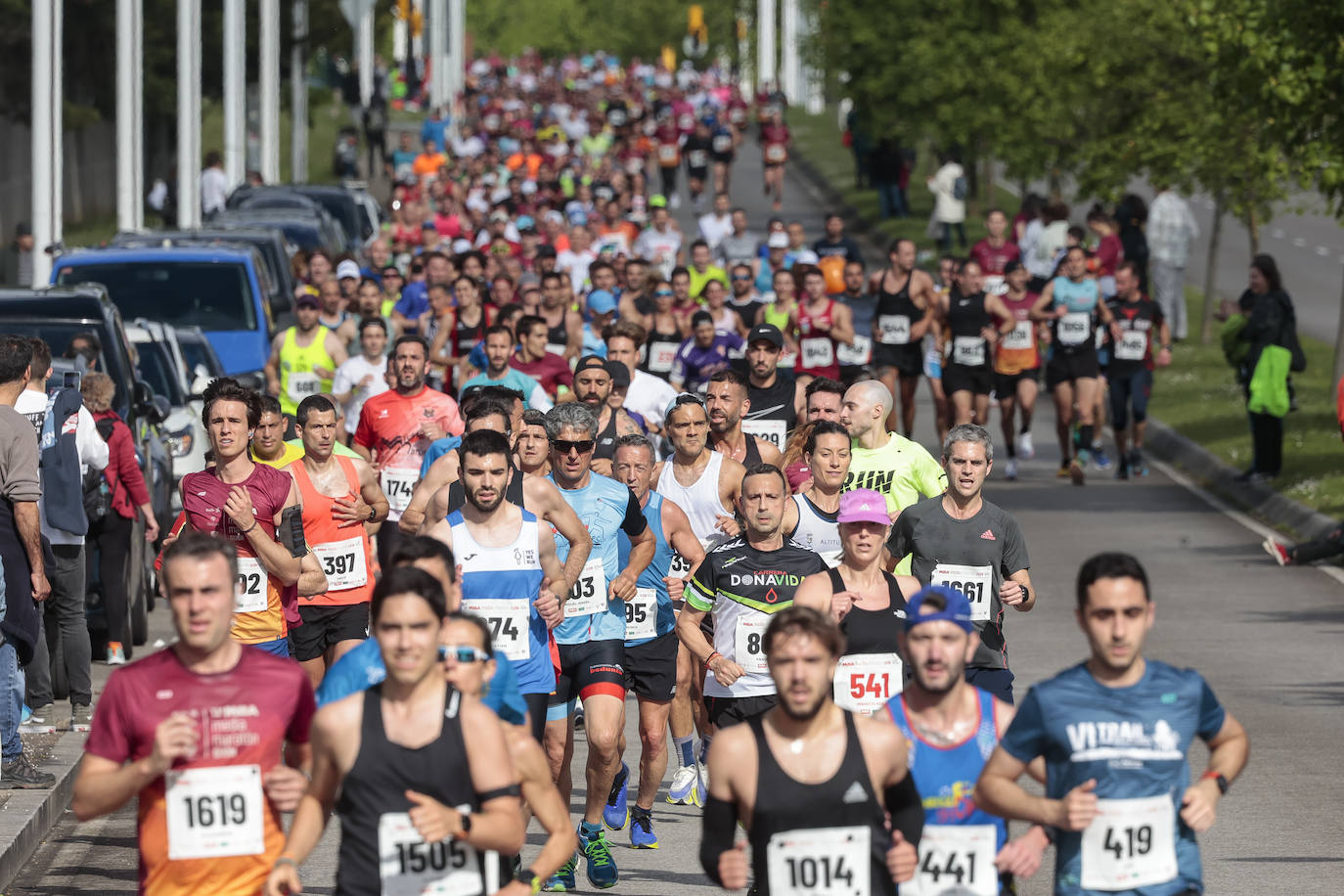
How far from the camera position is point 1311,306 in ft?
137

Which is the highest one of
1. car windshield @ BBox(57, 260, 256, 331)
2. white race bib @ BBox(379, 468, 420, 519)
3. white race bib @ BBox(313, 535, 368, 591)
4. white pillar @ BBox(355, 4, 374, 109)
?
white pillar @ BBox(355, 4, 374, 109)

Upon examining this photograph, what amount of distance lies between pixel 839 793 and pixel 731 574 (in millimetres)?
3330

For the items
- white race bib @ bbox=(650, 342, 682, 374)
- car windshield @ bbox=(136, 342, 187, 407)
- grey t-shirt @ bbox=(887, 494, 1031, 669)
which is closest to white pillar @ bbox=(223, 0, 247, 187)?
car windshield @ bbox=(136, 342, 187, 407)

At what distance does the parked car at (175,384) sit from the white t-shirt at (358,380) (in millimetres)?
1677

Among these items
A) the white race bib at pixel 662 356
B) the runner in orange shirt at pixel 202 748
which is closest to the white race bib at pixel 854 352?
the white race bib at pixel 662 356

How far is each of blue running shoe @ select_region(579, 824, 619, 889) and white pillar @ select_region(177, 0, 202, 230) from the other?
98.5ft

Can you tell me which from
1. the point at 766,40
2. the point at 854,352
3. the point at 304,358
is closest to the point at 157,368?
the point at 304,358

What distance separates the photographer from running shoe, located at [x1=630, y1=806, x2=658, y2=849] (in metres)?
10.8

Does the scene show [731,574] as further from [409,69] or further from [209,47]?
[409,69]

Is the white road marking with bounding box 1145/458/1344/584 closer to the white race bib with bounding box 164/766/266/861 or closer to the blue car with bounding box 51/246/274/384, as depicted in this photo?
the blue car with bounding box 51/246/274/384

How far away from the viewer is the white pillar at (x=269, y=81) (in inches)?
1890

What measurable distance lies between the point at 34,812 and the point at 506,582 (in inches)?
100

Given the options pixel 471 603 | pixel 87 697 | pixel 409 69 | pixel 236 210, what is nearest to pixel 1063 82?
pixel 236 210

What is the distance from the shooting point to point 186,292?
22.5m
